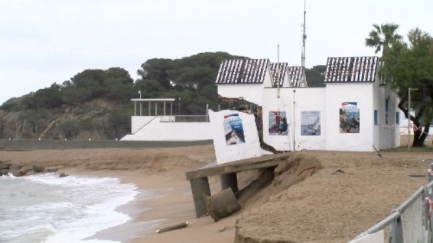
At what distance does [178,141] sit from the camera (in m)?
51.4

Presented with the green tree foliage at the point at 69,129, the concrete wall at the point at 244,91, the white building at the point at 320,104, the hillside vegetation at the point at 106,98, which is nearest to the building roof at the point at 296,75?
the white building at the point at 320,104

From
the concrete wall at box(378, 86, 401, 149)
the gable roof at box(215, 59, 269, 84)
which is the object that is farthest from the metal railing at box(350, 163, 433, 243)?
the concrete wall at box(378, 86, 401, 149)

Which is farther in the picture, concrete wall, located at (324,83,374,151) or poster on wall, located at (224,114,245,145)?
concrete wall, located at (324,83,374,151)

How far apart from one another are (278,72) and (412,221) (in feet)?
94.2

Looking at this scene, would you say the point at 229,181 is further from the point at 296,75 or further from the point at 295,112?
the point at 296,75

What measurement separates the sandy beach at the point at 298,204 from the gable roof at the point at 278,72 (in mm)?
6345

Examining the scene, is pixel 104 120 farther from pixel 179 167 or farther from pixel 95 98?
pixel 179 167

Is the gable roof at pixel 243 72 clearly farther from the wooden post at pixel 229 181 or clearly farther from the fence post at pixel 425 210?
the fence post at pixel 425 210

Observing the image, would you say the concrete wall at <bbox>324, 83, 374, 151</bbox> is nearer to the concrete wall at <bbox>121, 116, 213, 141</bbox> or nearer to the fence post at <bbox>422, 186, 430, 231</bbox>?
the concrete wall at <bbox>121, 116, 213, 141</bbox>

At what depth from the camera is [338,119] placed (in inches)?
1318

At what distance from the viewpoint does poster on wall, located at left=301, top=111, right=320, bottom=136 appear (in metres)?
33.8

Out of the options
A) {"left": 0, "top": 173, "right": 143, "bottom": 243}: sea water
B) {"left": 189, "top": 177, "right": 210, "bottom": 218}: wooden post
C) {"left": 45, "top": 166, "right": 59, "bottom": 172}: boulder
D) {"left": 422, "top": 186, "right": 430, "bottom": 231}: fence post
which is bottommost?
{"left": 0, "top": 173, "right": 143, "bottom": 243}: sea water

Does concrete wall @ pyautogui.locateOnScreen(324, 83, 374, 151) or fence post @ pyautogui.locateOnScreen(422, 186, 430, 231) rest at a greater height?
concrete wall @ pyautogui.locateOnScreen(324, 83, 374, 151)

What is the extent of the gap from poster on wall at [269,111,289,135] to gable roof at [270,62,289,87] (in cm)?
177
